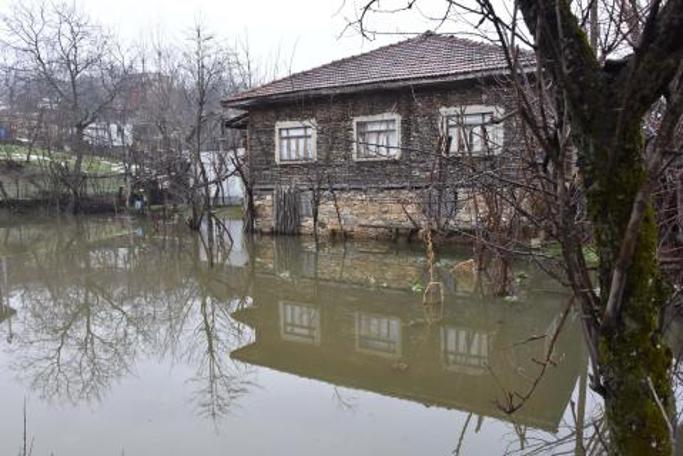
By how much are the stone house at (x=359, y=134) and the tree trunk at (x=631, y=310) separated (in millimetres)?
11837

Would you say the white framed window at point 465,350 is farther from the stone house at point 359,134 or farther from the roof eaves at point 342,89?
the roof eaves at point 342,89

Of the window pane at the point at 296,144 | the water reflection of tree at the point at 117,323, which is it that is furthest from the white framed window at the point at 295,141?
the water reflection of tree at the point at 117,323

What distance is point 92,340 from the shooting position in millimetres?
6926

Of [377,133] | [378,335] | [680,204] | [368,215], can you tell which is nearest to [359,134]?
[377,133]

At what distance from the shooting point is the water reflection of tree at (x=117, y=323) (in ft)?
18.3

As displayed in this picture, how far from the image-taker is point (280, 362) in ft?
19.5

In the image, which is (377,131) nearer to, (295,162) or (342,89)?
(342,89)

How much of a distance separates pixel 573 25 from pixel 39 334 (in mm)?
7524

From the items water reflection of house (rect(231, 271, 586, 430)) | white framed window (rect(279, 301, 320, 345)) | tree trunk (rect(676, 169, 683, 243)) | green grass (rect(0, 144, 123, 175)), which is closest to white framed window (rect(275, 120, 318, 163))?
water reflection of house (rect(231, 271, 586, 430))

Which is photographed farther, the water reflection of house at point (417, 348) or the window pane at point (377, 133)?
the window pane at point (377, 133)

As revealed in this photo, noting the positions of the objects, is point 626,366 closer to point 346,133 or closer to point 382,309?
point 382,309

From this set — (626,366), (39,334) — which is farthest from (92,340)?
(626,366)

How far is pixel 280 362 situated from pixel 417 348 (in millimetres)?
1549

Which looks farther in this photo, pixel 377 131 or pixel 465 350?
pixel 377 131
